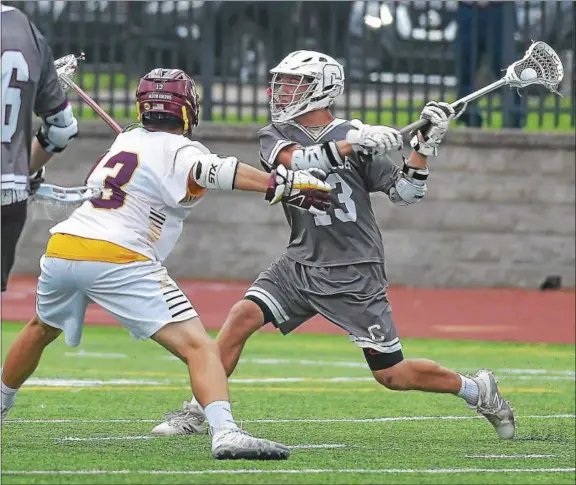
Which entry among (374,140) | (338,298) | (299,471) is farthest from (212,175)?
(338,298)

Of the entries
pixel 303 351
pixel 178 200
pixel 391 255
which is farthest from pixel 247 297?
pixel 391 255

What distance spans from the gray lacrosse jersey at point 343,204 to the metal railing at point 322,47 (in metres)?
9.86

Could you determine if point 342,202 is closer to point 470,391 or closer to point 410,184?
point 410,184

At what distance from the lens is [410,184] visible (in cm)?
825

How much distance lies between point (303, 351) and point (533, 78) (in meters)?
5.50

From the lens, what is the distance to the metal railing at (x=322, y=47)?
18.3 meters

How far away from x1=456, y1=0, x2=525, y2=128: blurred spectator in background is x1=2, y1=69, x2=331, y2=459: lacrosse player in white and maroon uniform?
1122cm

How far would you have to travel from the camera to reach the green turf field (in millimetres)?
6918

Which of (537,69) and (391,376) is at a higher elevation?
(537,69)

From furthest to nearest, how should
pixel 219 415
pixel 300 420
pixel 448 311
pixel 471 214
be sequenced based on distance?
pixel 471 214 < pixel 448 311 < pixel 300 420 < pixel 219 415

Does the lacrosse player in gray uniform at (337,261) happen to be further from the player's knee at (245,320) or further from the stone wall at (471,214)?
the stone wall at (471,214)

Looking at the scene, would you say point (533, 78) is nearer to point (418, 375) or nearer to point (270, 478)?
point (418, 375)

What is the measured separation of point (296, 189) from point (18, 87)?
133 cm

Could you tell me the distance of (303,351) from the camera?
1388 cm
